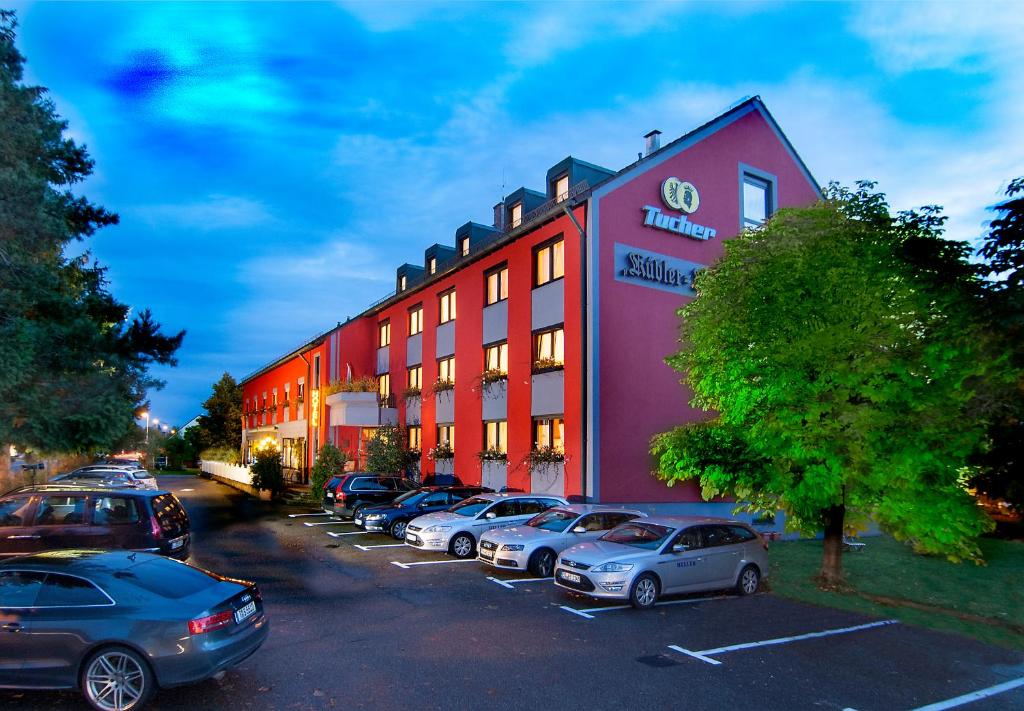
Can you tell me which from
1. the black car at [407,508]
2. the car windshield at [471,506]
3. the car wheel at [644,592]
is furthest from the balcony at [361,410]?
the car wheel at [644,592]

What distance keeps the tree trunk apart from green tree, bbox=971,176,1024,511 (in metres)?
2.81

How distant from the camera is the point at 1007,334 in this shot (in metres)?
8.62

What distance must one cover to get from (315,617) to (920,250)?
11.5 m

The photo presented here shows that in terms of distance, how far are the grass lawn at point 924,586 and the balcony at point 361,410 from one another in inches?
745

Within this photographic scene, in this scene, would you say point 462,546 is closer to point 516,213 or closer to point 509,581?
point 509,581

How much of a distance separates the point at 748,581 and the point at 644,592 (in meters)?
2.84

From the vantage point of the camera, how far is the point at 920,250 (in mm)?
11195

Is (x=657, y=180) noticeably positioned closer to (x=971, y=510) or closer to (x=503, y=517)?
(x=503, y=517)

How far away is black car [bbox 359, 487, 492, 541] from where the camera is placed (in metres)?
18.5

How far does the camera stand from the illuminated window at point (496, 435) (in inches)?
918

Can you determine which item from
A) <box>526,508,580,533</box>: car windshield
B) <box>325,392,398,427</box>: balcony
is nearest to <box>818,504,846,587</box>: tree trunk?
<box>526,508,580,533</box>: car windshield

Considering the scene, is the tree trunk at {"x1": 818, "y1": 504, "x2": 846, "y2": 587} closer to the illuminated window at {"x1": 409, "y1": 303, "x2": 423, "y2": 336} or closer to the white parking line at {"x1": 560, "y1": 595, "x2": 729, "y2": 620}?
the white parking line at {"x1": 560, "y1": 595, "x2": 729, "y2": 620}

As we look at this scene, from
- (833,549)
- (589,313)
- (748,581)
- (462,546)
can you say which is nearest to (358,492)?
(462,546)

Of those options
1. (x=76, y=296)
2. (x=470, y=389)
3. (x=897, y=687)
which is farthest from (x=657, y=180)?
(x=76, y=296)
